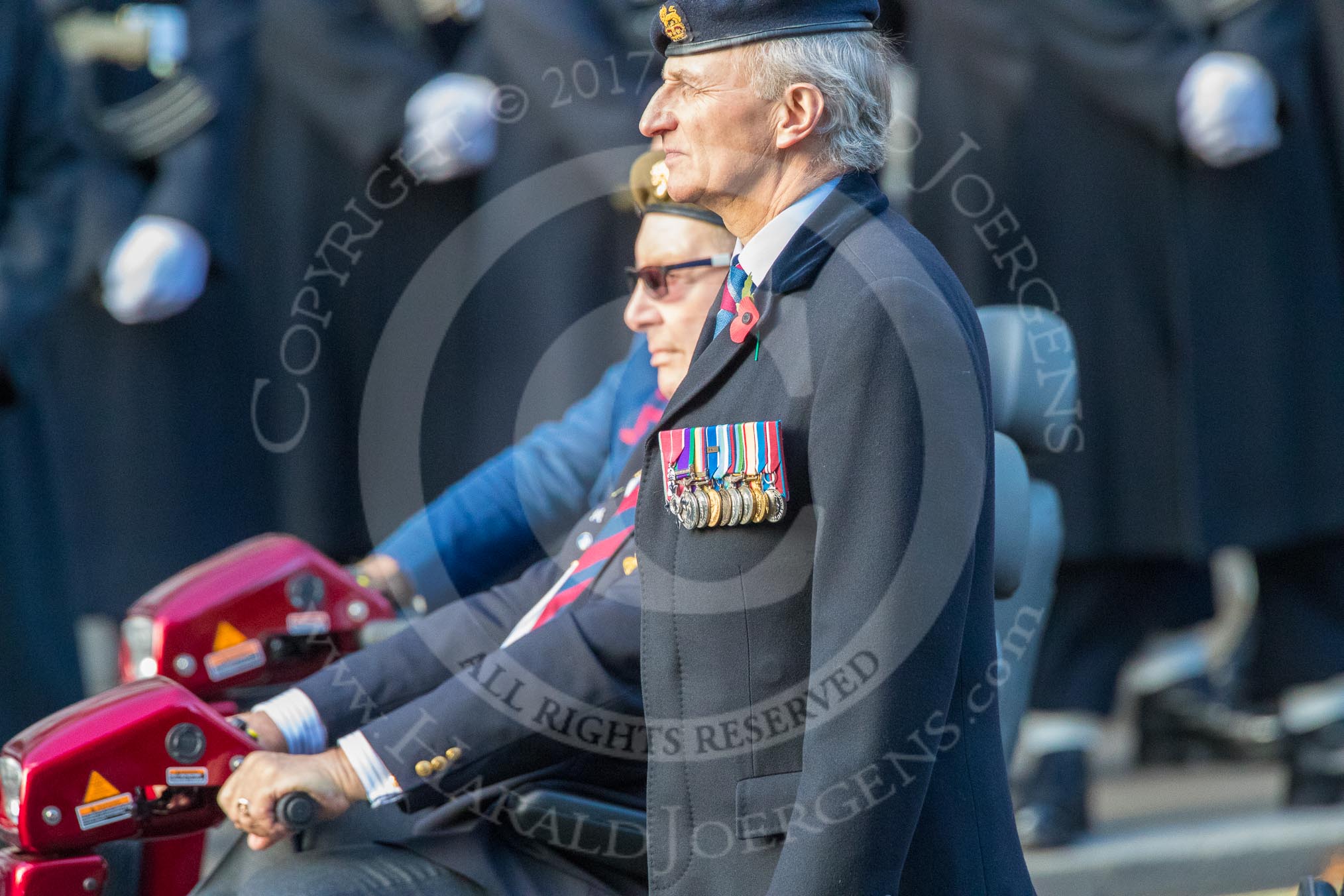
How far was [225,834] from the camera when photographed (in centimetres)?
331

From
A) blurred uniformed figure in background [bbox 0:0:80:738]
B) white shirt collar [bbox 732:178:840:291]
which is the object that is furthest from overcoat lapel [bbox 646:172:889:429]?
blurred uniformed figure in background [bbox 0:0:80:738]

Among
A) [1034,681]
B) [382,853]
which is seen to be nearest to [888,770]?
[382,853]

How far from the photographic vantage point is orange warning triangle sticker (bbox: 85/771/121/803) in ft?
6.32

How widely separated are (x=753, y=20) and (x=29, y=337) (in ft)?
8.61

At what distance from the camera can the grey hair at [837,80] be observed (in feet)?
5.54

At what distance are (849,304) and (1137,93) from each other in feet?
8.34

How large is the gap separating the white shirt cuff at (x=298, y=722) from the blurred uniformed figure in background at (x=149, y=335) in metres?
2.04

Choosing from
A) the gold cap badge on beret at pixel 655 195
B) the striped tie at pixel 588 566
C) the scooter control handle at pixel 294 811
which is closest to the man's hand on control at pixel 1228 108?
the gold cap badge on beret at pixel 655 195

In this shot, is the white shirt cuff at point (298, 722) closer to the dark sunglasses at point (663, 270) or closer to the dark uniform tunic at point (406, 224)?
the dark sunglasses at point (663, 270)

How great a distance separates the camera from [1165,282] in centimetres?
402

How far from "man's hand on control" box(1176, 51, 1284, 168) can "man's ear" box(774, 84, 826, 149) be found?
2376 mm

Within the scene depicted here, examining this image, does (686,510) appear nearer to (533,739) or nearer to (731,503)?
(731,503)

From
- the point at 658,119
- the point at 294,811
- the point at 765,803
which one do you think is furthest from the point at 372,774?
the point at 658,119

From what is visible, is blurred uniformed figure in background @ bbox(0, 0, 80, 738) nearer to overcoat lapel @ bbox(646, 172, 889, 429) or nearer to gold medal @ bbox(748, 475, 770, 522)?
overcoat lapel @ bbox(646, 172, 889, 429)
